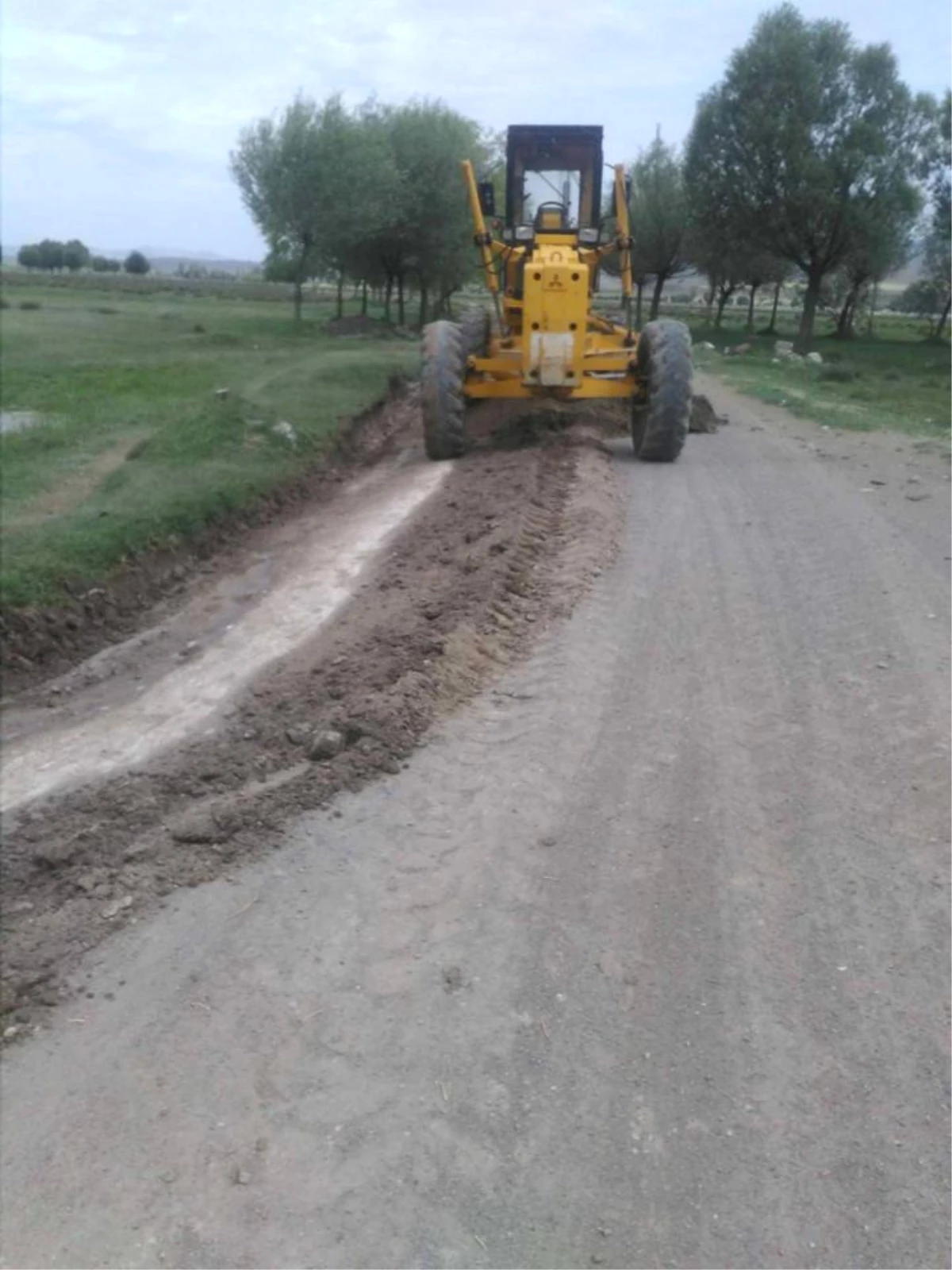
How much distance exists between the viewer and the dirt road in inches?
143

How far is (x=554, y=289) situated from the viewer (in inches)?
495

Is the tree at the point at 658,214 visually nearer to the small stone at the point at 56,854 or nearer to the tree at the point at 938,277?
the tree at the point at 938,277

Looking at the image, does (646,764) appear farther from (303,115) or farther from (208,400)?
(303,115)

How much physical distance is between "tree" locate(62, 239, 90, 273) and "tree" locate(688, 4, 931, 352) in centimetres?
10257

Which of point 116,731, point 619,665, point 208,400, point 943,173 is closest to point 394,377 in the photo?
point 208,400

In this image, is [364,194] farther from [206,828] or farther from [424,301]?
[206,828]

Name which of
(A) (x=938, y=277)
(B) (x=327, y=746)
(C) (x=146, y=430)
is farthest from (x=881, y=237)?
(B) (x=327, y=746)

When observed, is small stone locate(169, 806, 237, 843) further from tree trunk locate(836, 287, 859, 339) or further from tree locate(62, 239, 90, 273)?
tree locate(62, 239, 90, 273)

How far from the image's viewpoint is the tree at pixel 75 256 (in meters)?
127

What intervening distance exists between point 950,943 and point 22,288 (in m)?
78.2

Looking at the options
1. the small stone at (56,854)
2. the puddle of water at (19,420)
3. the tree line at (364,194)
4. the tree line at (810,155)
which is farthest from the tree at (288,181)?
the small stone at (56,854)

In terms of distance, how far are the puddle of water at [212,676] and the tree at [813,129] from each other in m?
29.3

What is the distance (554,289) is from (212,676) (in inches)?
217

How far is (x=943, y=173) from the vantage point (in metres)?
42.7
